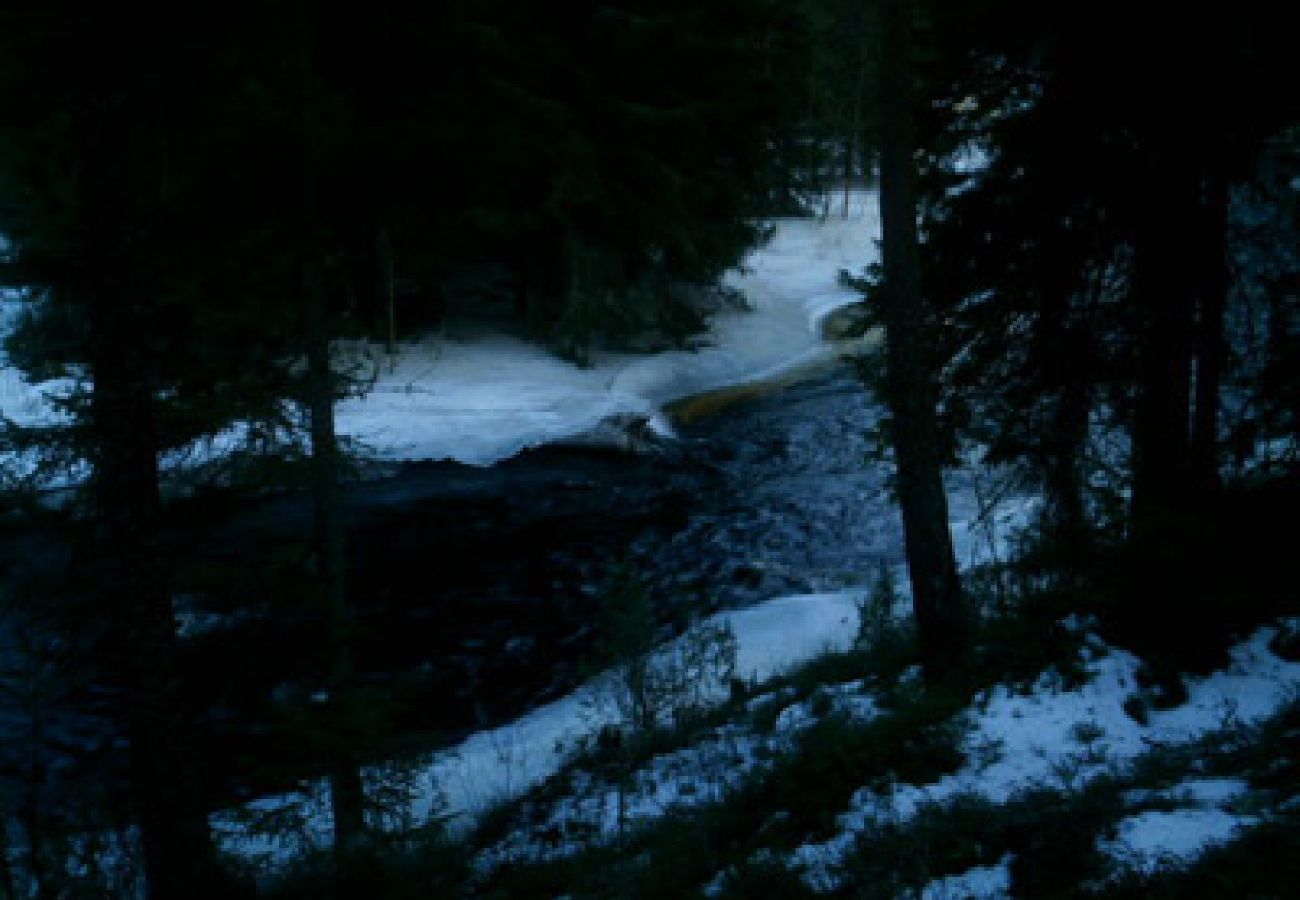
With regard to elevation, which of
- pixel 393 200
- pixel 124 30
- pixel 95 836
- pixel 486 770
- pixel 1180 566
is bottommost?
pixel 486 770

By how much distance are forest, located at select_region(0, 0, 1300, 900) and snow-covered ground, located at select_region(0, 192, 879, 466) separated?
20.7 ft

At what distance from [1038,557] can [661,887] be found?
7285 millimetres

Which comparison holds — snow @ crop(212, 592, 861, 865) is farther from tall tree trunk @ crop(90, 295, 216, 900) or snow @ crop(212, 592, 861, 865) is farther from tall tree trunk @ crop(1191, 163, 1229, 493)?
tall tree trunk @ crop(1191, 163, 1229, 493)

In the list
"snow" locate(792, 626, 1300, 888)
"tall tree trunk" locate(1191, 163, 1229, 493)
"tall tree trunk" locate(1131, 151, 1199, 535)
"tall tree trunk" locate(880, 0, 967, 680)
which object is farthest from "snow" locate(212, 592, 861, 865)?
"tall tree trunk" locate(1191, 163, 1229, 493)

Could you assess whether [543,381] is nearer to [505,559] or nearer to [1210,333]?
[505,559]

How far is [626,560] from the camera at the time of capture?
10867 mm


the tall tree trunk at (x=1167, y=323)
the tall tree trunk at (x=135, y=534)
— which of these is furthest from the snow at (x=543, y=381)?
the tall tree trunk at (x=1167, y=323)

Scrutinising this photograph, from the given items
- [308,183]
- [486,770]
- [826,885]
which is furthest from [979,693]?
[308,183]

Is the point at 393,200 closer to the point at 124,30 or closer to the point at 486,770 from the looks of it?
the point at 124,30

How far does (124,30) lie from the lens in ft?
21.1

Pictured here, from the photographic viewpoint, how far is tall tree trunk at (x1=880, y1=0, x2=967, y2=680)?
8031 millimetres

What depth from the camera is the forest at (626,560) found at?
254 inches

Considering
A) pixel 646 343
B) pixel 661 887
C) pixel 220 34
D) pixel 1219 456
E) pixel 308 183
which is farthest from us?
pixel 646 343

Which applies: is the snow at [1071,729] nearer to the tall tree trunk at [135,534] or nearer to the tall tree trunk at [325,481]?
the tall tree trunk at [325,481]
